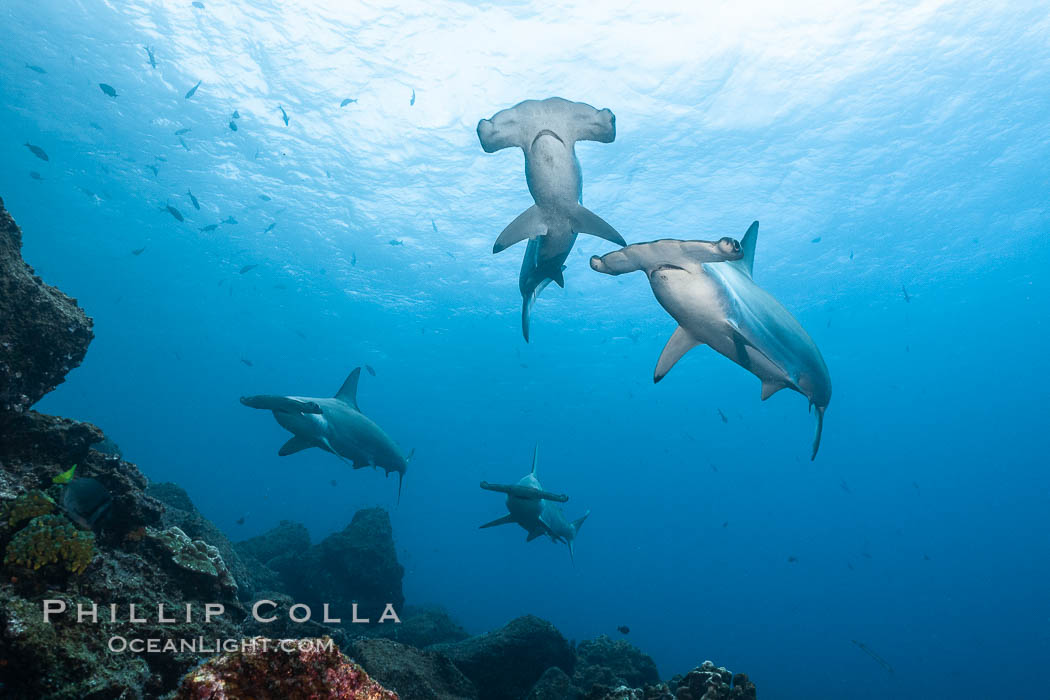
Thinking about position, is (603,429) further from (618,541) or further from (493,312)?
(618,541)

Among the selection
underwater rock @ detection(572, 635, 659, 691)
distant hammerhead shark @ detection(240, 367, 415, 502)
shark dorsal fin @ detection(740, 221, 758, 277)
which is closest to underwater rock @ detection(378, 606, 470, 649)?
underwater rock @ detection(572, 635, 659, 691)

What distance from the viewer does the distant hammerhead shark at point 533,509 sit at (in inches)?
349

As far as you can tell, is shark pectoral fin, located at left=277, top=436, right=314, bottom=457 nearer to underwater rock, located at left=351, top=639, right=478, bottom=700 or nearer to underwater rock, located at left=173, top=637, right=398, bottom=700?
underwater rock, located at left=351, top=639, right=478, bottom=700

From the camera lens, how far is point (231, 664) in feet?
4.93

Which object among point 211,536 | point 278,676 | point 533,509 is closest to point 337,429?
point 211,536

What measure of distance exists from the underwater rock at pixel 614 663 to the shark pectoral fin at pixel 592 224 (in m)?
7.32

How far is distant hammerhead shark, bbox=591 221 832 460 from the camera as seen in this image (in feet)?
14.3

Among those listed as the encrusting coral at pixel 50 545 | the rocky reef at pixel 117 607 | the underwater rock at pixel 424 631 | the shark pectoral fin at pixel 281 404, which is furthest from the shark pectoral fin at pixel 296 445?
the encrusting coral at pixel 50 545

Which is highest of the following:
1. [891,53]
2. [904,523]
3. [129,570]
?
[891,53]

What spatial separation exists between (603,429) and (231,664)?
2804 inches

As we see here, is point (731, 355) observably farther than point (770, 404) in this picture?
No

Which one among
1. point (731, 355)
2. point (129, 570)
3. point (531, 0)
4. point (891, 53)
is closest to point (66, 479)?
point (129, 570)

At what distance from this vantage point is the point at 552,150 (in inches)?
221

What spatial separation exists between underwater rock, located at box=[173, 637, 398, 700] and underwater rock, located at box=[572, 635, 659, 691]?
802 centimetres
